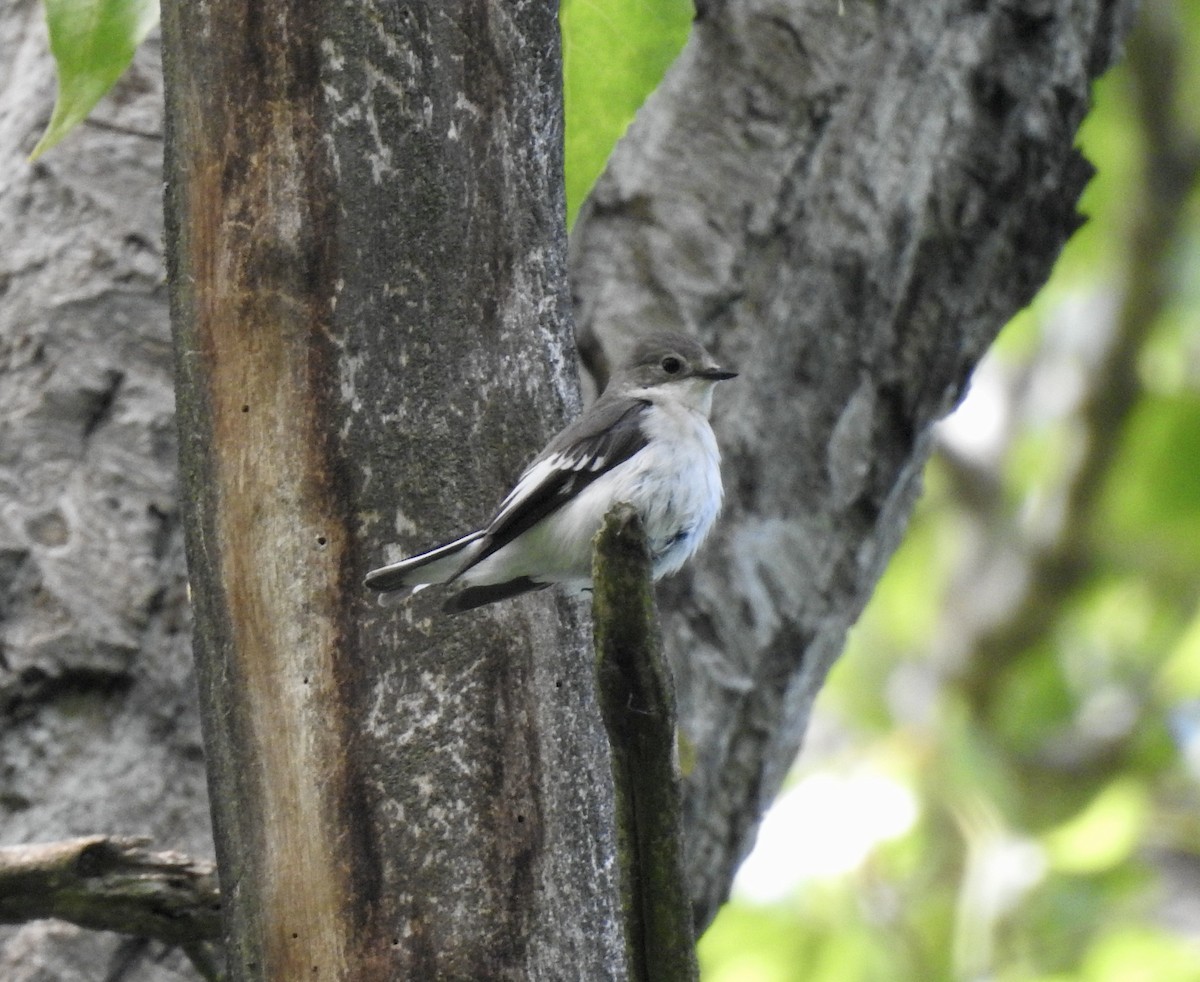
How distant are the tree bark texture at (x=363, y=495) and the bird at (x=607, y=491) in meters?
0.05

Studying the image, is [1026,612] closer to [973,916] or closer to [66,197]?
[973,916]

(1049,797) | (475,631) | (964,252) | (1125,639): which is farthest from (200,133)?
(1125,639)

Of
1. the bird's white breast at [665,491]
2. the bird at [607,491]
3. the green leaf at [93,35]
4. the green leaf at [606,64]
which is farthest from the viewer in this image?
the bird's white breast at [665,491]

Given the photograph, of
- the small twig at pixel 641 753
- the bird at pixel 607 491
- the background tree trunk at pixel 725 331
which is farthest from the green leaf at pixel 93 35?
the small twig at pixel 641 753

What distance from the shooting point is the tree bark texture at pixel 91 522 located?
3.16 m

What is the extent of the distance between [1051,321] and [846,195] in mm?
6335

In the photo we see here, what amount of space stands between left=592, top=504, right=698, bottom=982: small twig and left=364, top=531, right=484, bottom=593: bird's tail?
→ 0.63 metres

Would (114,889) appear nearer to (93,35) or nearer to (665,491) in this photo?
(665,491)

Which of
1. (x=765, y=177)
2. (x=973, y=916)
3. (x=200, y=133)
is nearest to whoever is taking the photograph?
(x=200, y=133)

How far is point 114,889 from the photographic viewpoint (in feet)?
8.02

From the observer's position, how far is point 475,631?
234 centimetres

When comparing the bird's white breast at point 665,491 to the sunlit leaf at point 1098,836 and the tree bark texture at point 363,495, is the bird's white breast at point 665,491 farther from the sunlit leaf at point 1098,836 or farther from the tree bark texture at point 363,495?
the sunlit leaf at point 1098,836

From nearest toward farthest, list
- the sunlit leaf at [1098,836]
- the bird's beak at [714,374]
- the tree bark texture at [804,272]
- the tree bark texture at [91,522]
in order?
1. the tree bark texture at [91,522]
2. the bird's beak at [714,374]
3. the tree bark texture at [804,272]
4. the sunlit leaf at [1098,836]

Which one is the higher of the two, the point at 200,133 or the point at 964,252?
the point at 964,252
